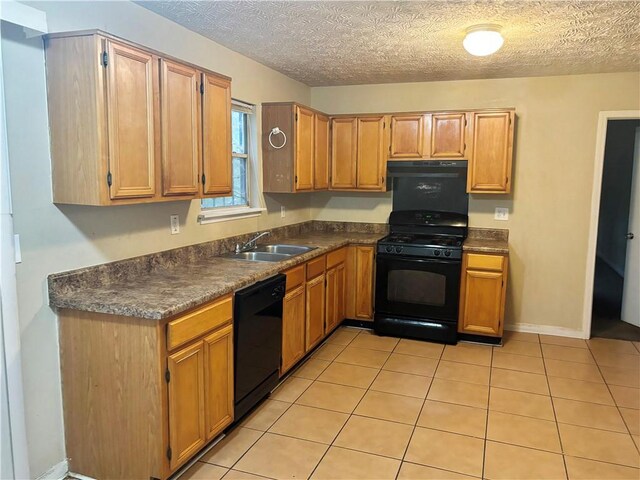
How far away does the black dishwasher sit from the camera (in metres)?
2.73

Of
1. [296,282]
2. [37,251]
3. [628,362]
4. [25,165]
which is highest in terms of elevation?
[25,165]

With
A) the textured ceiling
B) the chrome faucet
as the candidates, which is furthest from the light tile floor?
the textured ceiling

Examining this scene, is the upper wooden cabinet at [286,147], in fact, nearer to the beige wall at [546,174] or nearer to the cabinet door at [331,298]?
the cabinet door at [331,298]

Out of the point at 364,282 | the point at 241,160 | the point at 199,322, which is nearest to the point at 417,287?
the point at 364,282

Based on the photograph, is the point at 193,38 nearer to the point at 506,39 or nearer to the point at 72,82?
the point at 72,82

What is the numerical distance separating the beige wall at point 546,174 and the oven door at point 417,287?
79cm

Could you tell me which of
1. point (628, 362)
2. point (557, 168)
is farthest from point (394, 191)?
point (628, 362)

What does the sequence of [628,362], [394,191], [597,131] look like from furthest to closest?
1. [394,191]
2. [597,131]
3. [628,362]

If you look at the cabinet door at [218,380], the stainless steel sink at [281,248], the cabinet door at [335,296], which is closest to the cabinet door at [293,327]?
the stainless steel sink at [281,248]

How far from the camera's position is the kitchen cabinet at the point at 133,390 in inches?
84.4

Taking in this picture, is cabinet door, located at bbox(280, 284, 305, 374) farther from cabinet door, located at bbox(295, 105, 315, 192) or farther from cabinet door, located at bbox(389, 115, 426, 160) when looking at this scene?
cabinet door, located at bbox(389, 115, 426, 160)

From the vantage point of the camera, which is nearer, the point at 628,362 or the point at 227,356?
the point at 227,356

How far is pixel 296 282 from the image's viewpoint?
3463mm

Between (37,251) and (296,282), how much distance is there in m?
1.72
